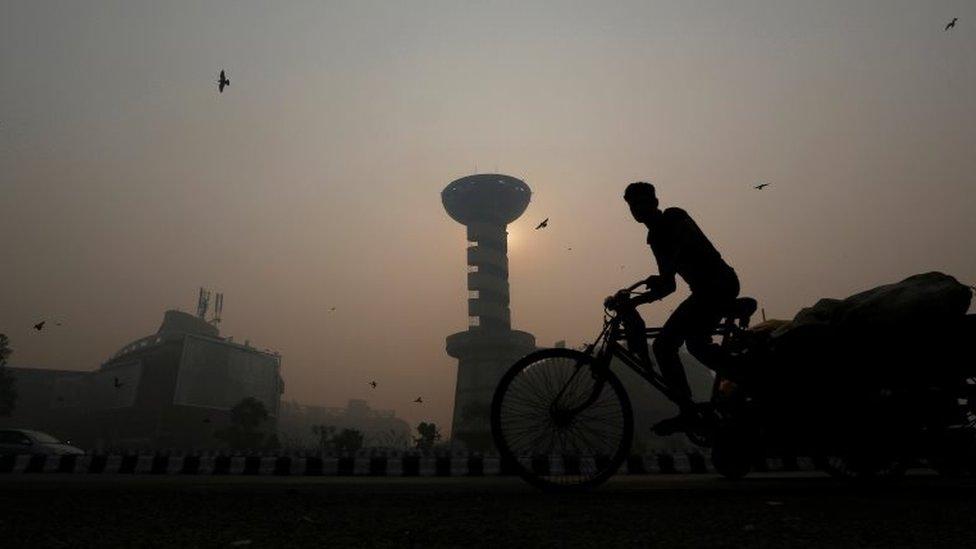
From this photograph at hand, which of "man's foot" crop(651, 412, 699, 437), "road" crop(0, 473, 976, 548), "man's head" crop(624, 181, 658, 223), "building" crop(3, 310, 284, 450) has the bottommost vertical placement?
"road" crop(0, 473, 976, 548)

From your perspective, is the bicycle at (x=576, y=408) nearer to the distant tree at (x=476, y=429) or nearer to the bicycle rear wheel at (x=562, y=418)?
the bicycle rear wheel at (x=562, y=418)

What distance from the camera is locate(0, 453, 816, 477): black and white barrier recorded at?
8.96 meters

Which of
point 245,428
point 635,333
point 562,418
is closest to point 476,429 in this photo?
Result: point 245,428

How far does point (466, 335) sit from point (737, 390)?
14486 cm

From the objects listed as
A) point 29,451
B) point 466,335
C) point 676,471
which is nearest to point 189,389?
point 466,335

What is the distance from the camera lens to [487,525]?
3.01 meters

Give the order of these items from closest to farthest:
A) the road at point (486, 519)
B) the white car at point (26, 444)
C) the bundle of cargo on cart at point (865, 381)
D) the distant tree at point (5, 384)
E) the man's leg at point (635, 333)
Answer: the road at point (486, 519)
the bundle of cargo on cart at point (865, 381)
the man's leg at point (635, 333)
the white car at point (26, 444)
the distant tree at point (5, 384)

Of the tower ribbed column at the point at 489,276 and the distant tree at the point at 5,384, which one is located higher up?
the tower ribbed column at the point at 489,276

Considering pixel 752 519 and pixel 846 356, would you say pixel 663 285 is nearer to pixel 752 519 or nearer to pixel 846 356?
pixel 846 356

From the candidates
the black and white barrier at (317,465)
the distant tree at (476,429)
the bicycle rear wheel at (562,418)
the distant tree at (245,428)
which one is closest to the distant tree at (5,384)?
the distant tree at (245,428)

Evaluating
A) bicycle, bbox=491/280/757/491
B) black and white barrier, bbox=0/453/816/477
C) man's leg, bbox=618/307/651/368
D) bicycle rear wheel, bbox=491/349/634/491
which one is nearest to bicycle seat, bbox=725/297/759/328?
bicycle, bbox=491/280/757/491

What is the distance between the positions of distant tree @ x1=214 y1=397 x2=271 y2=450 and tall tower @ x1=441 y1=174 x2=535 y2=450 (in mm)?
46965

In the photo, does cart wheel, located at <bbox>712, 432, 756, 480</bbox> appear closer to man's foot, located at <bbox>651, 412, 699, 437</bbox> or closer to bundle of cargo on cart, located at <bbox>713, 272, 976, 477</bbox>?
bundle of cargo on cart, located at <bbox>713, 272, 976, 477</bbox>

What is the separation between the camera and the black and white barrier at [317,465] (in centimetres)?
896
